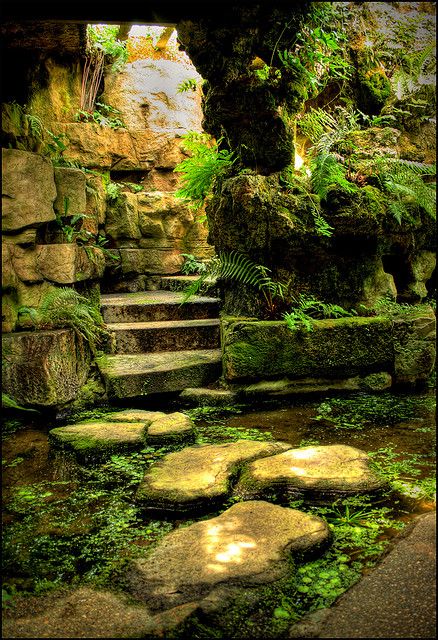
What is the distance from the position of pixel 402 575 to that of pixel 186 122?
1042 centimetres

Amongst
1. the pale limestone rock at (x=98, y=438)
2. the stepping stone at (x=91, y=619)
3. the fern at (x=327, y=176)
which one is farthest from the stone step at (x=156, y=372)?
the stepping stone at (x=91, y=619)

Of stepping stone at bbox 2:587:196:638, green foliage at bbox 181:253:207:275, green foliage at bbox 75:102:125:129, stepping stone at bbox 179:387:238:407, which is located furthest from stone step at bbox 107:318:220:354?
green foliage at bbox 75:102:125:129

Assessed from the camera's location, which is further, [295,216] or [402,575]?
[295,216]

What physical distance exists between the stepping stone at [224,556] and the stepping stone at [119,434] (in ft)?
4.62

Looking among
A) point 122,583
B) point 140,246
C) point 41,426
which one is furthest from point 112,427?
point 140,246

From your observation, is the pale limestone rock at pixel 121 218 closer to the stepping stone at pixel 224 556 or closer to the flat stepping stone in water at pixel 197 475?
the flat stepping stone in water at pixel 197 475

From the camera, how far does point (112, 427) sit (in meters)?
4.50

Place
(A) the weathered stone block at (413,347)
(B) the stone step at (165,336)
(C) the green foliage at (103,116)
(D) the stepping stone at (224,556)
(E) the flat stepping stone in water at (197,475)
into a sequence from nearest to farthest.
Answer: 1. (D) the stepping stone at (224,556)
2. (E) the flat stepping stone in water at (197,475)
3. (A) the weathered stone block at (413,347)
4. (B) the stone step at (165,336)
5. (C) the green foliage at (103,116)

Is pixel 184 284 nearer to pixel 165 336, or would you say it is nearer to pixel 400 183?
pixel 165 336

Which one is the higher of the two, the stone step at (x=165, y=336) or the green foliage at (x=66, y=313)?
the green foliage at (x=66, y=313)

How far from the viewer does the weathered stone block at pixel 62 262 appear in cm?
524

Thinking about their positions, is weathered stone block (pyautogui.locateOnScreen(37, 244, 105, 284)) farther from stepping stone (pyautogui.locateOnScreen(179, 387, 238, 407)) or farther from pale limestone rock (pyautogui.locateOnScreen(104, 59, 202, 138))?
pale limestone rock (pyautogui.locateOnScreen(104, 59, 202, 138))

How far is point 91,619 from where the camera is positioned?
6.81ft

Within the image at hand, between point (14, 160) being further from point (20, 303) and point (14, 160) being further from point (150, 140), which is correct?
point (150, 140)
